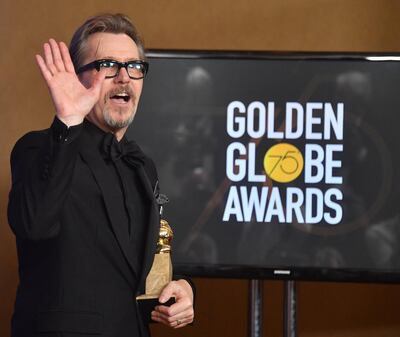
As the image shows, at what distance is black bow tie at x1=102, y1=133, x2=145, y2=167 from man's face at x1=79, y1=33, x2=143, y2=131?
5cm

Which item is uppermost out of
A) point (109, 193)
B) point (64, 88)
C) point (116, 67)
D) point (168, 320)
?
point (116, 67)

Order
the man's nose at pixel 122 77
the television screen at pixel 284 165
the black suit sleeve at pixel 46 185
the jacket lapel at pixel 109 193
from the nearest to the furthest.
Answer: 1. the black suit sleeve at pixel 46 185
2. the jacket lapel at pixel 109 193
3. the man's nose at pixel 122 77
4. the television screen at pixel 284 165

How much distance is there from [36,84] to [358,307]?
158 centimetres

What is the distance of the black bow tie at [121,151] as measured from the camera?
72.0 inches

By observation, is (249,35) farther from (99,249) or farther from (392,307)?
(99,249)

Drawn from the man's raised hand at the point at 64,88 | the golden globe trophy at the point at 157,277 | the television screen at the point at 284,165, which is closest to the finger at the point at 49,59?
the man's raised hand at the point at 64,88

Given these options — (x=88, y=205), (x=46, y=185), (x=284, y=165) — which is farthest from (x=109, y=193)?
(x=284, y=165)

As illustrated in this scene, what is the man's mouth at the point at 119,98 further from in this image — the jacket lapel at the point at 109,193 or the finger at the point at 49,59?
the finger at the point at 49,59

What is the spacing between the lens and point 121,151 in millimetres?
1855

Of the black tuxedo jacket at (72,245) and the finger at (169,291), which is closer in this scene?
the black tuxedo jacket at (72,245)

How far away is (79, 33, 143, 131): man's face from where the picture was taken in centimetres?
188

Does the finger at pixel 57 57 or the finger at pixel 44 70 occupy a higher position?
the finger at pixel 57 57

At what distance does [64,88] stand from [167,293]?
464 millimetres

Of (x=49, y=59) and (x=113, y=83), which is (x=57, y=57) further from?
(x=113, y=83)
